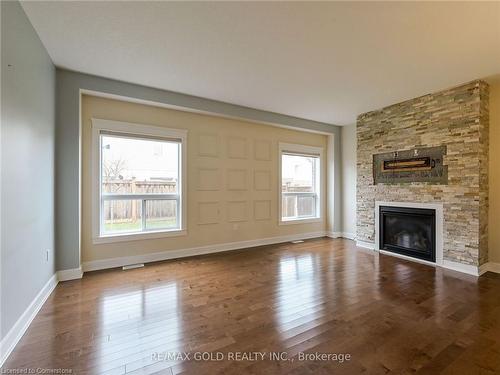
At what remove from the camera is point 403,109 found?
4418mm

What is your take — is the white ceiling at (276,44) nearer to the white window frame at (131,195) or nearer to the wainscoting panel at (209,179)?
the white window frame at (131,195)

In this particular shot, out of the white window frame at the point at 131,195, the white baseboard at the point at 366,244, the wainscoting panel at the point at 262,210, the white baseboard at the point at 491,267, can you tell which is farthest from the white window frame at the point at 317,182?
the white baseboard at the point at 491,267

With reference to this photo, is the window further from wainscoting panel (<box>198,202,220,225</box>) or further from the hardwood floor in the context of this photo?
the hardwood floor

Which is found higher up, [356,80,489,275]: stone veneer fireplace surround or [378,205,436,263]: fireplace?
[356,80,489,275]: stone veneer fireplace surround

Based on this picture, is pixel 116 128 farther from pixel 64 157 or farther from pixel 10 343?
pixel 10 343

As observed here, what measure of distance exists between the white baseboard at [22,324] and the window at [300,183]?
4.16m

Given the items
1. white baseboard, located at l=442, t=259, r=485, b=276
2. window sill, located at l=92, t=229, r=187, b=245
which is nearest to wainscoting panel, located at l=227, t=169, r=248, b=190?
window sill, located at l=92, t=229, r=187, b=245

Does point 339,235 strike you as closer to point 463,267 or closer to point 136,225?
point 463,267

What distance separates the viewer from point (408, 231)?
14.3 feet

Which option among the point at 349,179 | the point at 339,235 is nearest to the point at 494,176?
the point at 349,179

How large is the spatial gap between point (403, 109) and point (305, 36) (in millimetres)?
2955

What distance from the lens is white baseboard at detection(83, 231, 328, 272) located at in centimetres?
373

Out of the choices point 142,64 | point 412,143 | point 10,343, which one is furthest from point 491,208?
point 10,343

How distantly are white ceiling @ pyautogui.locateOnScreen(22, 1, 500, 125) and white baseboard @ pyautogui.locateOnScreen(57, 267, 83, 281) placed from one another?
2731mm
